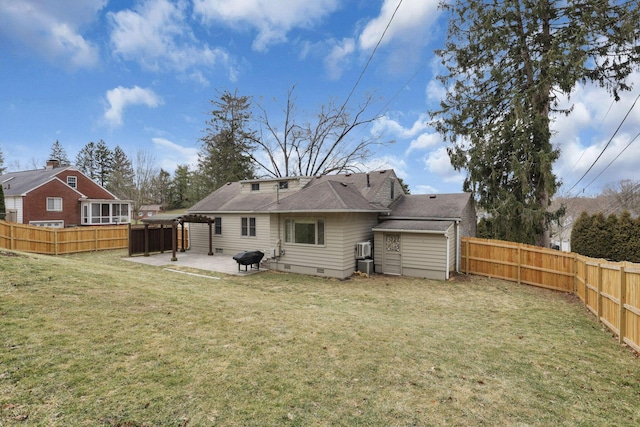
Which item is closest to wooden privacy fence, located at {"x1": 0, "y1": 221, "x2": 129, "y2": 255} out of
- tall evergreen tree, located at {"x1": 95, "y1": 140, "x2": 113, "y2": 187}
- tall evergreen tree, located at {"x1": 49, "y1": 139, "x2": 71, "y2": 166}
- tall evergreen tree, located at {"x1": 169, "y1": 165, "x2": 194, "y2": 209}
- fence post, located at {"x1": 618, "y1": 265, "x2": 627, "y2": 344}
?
fence post, located at {"x1": 618, "y1": 265, "x2": 627, "y2": 344}

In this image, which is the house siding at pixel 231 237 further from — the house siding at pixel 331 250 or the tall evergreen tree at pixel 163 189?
the tall evergreen tree at pixel 163 189

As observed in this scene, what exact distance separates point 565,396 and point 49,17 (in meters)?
16.0

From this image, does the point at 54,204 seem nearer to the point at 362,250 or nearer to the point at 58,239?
the point at 58,239

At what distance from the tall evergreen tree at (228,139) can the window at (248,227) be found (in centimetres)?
1651

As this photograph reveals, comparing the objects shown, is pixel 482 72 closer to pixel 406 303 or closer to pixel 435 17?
pixel 435 17

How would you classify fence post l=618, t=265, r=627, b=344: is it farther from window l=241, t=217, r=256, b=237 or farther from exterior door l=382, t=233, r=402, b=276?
window l=241, t=217, r=256, b=237

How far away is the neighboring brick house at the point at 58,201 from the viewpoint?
970 inches

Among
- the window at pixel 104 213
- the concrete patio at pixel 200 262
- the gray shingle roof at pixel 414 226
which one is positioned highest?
the window at pixel 104 213

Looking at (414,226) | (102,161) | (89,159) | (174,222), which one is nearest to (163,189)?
(102,161)

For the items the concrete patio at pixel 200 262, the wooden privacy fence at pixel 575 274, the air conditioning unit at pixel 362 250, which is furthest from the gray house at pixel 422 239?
the concrete patio at pixel 200 262

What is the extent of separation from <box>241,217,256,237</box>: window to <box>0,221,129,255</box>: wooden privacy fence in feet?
29.6

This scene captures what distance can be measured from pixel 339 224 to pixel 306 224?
5.33ft

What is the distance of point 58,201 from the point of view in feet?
87.0

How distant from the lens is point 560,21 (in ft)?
46.4
